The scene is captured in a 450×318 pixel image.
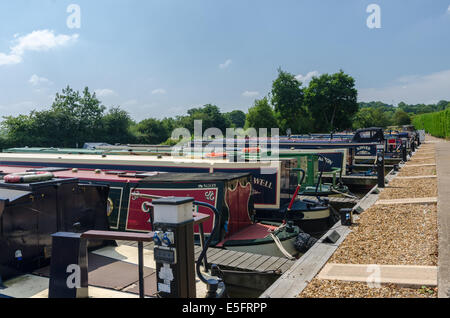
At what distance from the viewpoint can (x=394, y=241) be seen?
608cm

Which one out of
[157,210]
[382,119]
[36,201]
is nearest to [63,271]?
[157,210]

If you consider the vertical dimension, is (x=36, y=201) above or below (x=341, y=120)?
below

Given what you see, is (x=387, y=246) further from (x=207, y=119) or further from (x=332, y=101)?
(x=207, y=119)

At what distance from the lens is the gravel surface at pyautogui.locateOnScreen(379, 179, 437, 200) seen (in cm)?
1017

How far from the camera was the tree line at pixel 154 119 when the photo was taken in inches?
1332

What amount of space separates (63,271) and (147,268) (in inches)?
54.9

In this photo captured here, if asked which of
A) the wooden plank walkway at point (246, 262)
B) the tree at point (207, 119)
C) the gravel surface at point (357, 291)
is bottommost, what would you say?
the wooden plank walkway at point (246, 262)

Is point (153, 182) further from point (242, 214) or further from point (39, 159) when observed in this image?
point (39, 159)

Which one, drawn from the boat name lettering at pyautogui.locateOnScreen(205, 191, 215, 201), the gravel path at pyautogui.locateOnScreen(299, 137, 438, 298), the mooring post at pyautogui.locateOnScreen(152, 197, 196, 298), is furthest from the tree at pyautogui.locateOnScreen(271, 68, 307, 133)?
the mooring post at pyautogui.locateOnScreen(152, 197, 196, 298)

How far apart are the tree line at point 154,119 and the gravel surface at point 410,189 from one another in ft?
93.6

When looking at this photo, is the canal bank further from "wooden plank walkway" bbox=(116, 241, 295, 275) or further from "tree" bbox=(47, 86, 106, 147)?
"tree" bbox=(47, 86, 106, 147)

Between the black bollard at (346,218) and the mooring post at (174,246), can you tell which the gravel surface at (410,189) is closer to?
the black bollard at (346,218)

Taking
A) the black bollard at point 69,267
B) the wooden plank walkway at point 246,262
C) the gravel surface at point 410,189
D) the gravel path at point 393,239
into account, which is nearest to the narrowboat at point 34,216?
the black bollard at point 69,267

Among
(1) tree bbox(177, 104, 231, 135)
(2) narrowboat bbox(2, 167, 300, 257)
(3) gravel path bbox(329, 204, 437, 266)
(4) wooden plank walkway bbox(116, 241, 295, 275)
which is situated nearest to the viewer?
(3) gravel path bbox(329, 204, 437, 266)
